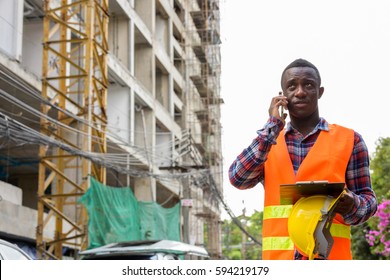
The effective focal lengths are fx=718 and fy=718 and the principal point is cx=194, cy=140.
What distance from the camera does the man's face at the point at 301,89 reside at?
109 inches

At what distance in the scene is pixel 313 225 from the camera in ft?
8.16

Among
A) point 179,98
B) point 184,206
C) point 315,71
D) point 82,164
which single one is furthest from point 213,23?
point 315,71

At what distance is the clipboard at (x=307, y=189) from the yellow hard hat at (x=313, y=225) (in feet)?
0.06

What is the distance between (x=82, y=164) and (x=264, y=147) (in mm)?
16744

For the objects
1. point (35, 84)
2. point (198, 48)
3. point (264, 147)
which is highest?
point (198, 48)

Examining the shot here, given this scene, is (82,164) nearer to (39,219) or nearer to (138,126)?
(39,219)

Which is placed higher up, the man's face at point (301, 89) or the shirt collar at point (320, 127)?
the man's face at point (301, 89)

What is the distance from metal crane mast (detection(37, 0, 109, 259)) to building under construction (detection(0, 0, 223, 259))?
0.04m

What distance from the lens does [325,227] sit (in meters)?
2.52

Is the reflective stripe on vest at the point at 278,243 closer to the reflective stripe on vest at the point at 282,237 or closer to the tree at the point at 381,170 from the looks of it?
the reflective stripe on vest at the point at 282,237

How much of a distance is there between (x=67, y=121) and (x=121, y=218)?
302 cm

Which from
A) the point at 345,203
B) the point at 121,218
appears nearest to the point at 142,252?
the point at 345,203

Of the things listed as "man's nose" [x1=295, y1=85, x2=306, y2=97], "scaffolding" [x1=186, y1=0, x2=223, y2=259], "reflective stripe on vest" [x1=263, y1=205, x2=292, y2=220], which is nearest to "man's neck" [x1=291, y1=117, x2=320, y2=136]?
"man's nose" [x1=295, y1=85, x2=306, y2=97]

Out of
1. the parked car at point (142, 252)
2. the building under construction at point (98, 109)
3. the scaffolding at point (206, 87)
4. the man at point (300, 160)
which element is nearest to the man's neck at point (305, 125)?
the man at point (300, 160)
